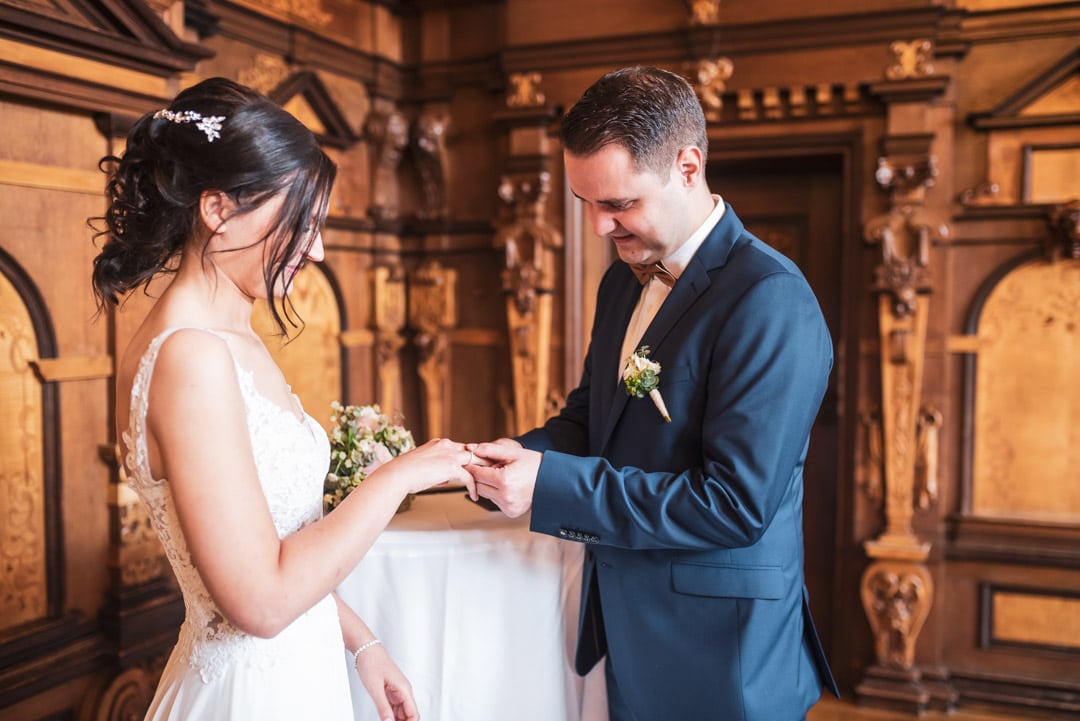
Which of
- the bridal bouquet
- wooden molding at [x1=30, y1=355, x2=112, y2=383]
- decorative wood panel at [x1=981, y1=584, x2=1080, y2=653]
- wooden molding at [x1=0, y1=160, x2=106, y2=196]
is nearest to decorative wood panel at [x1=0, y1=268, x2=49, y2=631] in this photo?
wooden molding at [x1=30, y1=355, x2=112, y2=383]

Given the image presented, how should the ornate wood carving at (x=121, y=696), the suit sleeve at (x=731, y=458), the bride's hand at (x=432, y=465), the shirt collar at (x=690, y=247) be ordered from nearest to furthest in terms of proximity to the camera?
the bride's hand at (x=432, y=465) < the suit sleeve at (x=731, y=458) < the shirt collar at (x=690, y=247) < the ornate wood carving at (x=121, y=696)

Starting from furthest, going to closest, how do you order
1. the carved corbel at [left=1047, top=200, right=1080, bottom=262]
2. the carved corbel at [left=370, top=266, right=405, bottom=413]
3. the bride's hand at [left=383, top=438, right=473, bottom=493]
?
the carved corbel at [left=370, top=266, right=405, bottom=413]
the carved corbel at [left=1047, top=200, right=1080, bottom=262]
the bride's hand at [left=383, top=438, right=473, bottom=493]

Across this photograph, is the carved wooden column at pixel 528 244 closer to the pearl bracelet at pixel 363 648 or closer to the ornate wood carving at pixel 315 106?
the ornate wood carving at pixel 315 106

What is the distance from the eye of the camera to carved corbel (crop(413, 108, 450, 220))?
461cm

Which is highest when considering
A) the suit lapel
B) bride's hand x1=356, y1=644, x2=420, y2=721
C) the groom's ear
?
the groom's ear

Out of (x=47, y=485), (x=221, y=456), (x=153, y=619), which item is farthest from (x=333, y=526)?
(x=153, y=619)

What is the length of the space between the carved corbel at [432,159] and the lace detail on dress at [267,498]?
3.22 m

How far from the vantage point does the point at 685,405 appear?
6.06ft

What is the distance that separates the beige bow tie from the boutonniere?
25cm

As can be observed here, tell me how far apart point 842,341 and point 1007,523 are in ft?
3.64

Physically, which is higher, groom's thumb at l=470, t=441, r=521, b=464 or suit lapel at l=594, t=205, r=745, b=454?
suit lapel at l=594, t=205, r=745, b=454

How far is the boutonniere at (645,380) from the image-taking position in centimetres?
184

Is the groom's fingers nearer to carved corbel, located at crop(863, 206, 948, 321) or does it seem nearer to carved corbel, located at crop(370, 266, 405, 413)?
carved corbel, located at crop(863, 206, 948, 321)

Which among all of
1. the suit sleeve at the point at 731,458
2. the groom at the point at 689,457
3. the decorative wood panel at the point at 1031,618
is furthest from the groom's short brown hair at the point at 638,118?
the decorative wood panel at the point at 1031,618
